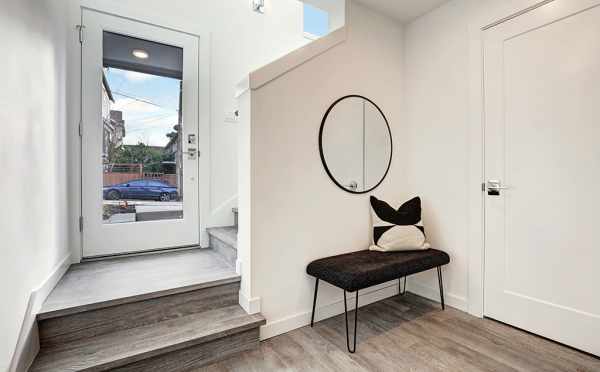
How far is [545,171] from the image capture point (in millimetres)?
1902

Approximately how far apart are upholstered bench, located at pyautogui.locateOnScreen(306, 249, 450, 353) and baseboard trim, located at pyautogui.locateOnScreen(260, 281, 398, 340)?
86 millimetres

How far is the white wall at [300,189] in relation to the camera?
1941mm

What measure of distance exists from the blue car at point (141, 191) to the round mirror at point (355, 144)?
59.8 inches

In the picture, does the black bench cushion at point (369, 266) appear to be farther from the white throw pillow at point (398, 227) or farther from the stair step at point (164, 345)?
the stair step at point (164, 345)

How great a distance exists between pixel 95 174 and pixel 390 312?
8.84 feet

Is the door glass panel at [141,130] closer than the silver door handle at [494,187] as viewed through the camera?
No

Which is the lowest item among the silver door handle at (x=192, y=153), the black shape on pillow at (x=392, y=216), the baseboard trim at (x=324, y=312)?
the baseboard trim at (x=324, y=312)

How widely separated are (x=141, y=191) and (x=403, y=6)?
9.29ft

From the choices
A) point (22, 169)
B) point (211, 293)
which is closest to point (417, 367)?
point (211, 293)

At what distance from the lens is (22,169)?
4.75ft

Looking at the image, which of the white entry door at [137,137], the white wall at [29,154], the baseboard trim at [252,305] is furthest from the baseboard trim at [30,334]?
the baseboard trim at [252,305]

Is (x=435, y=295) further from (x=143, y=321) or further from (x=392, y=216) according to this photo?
(x=143, y=321)

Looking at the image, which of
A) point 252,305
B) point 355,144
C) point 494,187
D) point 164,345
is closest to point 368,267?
point 252,305

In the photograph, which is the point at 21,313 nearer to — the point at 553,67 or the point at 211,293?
the point at 211,293
